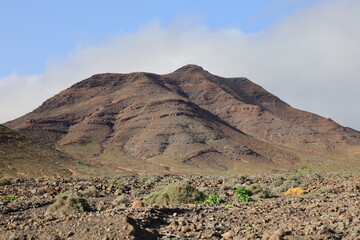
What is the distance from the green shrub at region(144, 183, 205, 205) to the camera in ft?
56.9

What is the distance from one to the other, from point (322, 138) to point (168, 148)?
50791mm

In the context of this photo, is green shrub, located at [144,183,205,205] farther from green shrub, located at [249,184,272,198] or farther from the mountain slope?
the mountain slope

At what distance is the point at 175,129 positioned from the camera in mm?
87625

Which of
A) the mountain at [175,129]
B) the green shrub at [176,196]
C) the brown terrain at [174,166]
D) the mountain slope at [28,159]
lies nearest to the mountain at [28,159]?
the mountain slope at [28,159]

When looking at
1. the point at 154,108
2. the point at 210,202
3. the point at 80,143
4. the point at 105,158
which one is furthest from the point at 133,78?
the point at 210,202

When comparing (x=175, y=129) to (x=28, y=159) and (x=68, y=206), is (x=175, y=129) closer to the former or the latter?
(x=28, y=159)

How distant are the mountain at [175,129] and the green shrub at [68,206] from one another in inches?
1963

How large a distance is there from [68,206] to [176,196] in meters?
4.90

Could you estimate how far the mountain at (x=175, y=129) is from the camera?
7769 centimetres

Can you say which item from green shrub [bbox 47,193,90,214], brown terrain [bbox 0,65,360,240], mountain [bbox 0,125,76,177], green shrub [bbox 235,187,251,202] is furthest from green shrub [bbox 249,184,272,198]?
mountain [bbox 0,125,76,177]

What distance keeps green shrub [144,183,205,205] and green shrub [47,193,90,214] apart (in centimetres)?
342

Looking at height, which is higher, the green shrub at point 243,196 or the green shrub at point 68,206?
the green shrub at point 243,196

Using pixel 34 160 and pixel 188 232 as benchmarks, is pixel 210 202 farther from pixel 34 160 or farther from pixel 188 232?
pixel 34 160

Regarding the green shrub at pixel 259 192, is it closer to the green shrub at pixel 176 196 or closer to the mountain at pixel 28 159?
the green shrub at pixel 176 196
